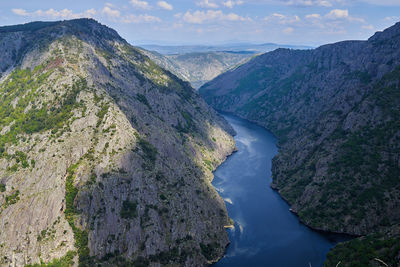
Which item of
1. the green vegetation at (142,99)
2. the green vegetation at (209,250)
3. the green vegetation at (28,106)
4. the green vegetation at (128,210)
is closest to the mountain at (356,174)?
the green vegetation at (209,250)

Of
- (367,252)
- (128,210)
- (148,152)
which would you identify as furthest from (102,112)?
(367,252)

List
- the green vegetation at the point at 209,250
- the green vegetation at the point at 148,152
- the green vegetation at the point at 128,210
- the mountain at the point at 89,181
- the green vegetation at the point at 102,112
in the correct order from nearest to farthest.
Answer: the mountain at the point at 89,181 < the green vegetation at the point at 128,210 < the green vegetation at the point at 209,250 < the green vegetation at the point at 148,152 < the green vegetation at the point at 102,112

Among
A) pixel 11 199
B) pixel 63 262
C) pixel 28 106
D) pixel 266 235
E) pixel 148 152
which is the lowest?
pixel 266 235

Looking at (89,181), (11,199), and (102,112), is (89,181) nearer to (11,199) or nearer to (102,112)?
(11,199)

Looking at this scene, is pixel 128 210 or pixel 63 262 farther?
pixel 128 210

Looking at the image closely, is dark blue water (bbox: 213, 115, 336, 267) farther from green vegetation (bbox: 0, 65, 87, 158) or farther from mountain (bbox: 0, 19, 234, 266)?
green vegetation (bbox: 0, 65, 87, 158)

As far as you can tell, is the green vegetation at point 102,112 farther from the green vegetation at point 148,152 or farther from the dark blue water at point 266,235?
the dark blue water at point 266,235
